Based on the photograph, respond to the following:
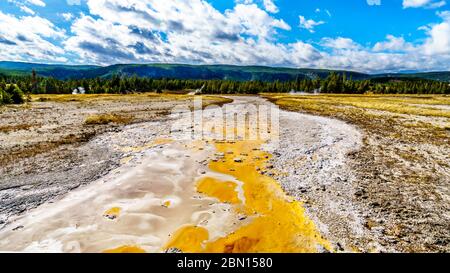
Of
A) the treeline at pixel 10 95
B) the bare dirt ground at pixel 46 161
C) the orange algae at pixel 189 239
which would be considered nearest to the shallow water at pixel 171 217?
the orange algae at pixel 189 239

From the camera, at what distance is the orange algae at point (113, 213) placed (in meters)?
14.5

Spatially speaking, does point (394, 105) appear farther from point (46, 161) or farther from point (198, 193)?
point (46, 161)

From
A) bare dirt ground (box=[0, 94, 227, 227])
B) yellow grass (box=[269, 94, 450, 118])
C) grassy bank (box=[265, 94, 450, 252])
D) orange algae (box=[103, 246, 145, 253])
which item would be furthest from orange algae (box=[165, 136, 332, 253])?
yellow grass (box=[269, 94, 450, 118])

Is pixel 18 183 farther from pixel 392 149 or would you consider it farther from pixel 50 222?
pixel 392 149

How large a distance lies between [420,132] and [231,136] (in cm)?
2370

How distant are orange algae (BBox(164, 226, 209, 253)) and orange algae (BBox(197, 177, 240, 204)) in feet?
11.4

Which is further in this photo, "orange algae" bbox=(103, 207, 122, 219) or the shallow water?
"orange algae" bbox=(103, 207, 122, 219)

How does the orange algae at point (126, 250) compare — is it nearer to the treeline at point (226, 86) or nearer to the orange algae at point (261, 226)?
the orange algae at point (261, 226)

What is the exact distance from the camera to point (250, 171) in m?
21.6

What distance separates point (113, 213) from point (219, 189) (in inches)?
263

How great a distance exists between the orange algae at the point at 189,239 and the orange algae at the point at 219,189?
137 inches

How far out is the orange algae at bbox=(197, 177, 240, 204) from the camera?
55.7ft

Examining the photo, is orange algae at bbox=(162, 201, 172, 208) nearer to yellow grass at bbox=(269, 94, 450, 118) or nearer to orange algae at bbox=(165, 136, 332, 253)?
orange algae at bbox=(165, 136, 332, 253)
